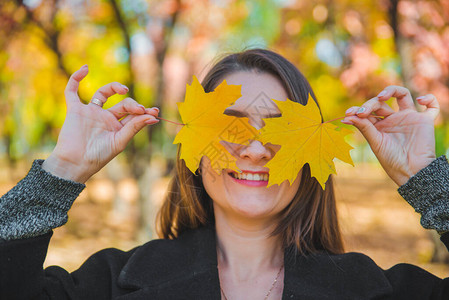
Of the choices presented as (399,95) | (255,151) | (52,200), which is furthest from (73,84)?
(399,95)

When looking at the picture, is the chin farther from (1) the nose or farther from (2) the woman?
(1) the nose

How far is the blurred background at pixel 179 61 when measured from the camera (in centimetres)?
500

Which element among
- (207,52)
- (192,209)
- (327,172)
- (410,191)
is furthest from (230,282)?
(207,52)

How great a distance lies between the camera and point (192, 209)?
212 cm

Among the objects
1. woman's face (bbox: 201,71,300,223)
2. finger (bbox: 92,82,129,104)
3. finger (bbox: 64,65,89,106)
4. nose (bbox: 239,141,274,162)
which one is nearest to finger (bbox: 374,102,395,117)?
woman's face (bbox: 201,71,300,223)

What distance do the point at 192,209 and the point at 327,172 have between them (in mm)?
743

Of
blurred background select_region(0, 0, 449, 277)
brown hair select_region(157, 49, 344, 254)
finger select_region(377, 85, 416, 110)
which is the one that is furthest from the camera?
blurred background select_region(0, 0, 449, 277)

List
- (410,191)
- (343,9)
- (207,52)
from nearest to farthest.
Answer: (410,191), (343,9), (207,52)

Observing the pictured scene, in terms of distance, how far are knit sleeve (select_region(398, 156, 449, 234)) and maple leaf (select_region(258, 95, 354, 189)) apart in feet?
0.97

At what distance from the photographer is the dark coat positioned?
1.74 metres

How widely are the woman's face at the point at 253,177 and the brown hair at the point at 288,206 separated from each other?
0.51ft

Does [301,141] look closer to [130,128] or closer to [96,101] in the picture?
[130,128]

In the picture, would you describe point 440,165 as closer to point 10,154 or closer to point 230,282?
point 230,282

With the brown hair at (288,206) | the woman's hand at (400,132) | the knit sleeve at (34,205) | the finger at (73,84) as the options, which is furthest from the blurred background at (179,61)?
the knit sleeve at (34,205)
